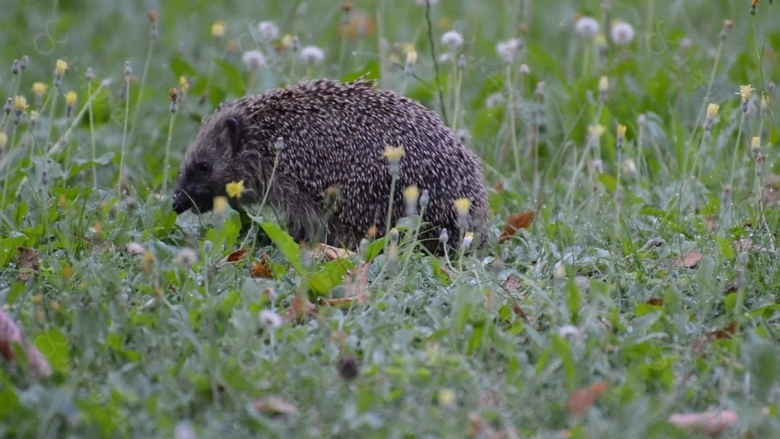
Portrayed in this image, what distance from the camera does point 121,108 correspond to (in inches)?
303

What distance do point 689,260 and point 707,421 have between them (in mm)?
1709

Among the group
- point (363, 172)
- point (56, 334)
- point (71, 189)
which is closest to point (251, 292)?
point (56, 334)

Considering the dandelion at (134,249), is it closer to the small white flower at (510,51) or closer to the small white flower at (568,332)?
the small white flower at (568,332)

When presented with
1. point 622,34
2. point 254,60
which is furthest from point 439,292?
point 622,34

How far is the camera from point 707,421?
3576 mm

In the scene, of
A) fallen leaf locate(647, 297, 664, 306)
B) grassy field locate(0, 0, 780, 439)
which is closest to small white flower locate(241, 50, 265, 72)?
grassy field locate(0, 0, 780, 439)

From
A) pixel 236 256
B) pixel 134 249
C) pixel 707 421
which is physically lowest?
pixel 236 256

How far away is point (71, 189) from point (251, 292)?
5.97ft

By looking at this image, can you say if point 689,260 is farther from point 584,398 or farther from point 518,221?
point 584,398

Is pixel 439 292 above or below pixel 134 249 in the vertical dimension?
below

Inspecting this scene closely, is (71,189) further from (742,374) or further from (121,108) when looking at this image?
(742,374)

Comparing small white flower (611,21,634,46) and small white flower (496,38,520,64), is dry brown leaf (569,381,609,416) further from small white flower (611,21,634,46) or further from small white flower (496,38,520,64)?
small white flower (611,21,634,46)

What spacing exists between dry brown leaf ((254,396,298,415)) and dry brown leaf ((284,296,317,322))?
0.79 metres

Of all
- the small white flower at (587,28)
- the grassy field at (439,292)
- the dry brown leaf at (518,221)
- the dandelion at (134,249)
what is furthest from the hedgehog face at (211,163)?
the small white flower at (587,28)
